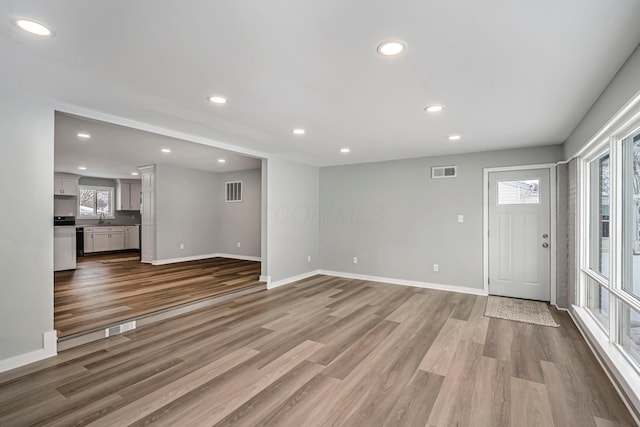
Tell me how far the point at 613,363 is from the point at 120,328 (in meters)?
4.61

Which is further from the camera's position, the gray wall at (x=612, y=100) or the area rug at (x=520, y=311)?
the area rug at (x=520, y=311)

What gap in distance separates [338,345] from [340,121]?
2.42 metres

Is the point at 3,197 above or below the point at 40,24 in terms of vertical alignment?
below

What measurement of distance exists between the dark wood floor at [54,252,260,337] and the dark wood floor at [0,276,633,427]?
0.41m

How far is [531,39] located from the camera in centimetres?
186

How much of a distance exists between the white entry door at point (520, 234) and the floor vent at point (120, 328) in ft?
16.9

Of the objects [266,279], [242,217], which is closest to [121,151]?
[242,217]

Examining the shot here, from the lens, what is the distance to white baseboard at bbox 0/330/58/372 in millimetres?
2613

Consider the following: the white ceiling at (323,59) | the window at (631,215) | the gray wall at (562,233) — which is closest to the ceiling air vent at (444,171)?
the gray wall at (562,233)

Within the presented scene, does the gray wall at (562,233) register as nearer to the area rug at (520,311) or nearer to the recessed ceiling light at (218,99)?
the area rug at (520,311)

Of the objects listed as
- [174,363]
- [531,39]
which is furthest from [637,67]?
[174,363]

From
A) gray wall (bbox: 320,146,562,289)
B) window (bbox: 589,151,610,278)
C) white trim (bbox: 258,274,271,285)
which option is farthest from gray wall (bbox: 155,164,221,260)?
window (bbox: 589,151,610,278)

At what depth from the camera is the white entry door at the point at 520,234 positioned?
185 inches

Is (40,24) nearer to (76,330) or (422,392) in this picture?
(76,330)
